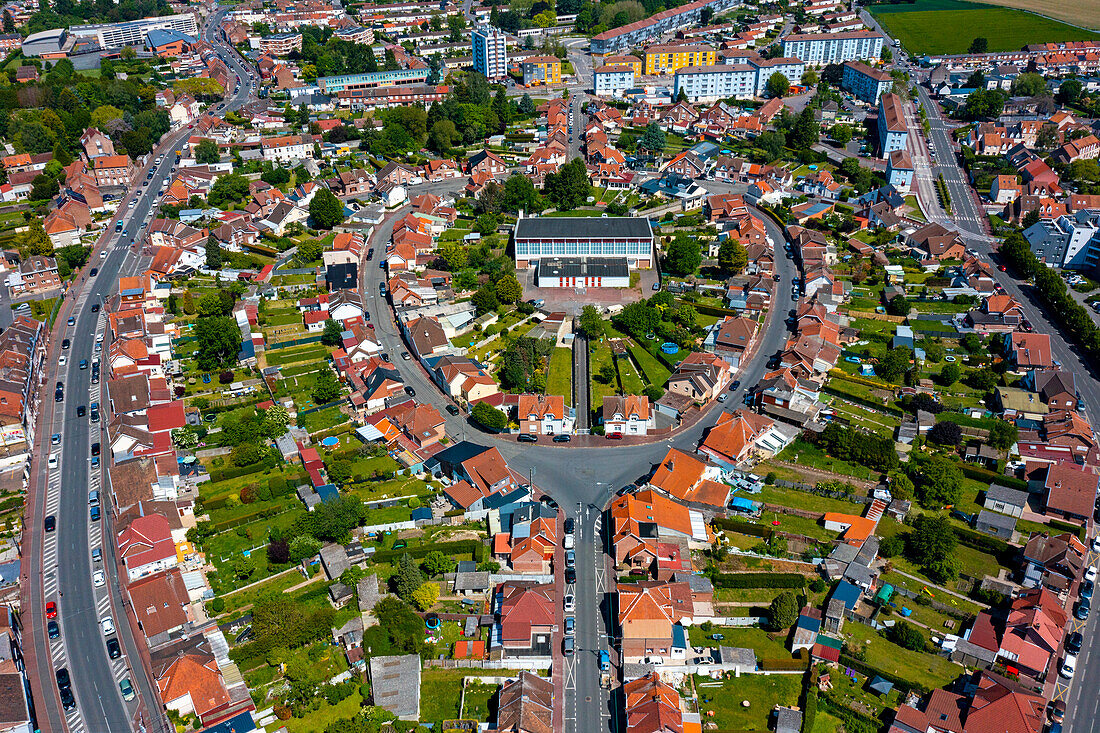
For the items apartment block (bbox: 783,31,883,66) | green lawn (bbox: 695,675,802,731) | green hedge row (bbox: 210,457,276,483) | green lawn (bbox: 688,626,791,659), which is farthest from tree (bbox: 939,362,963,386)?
apartment block (bbox: 783,31,883,66)

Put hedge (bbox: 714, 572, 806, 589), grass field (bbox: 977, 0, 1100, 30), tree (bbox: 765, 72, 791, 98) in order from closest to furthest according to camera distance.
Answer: hedge (bbox: 714, 572, 806, 589)
tree (bbox: 765, 72, 791, 98)
grass field (bbox: 977, 0, 1100, 30)

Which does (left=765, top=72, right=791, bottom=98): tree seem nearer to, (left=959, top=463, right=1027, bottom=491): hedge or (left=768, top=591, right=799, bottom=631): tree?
(left=959, top=463, right=1027, bottom=491): hedge

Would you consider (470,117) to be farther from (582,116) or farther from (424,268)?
(424,268)

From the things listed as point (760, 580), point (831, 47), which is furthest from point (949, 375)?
point (831, 47)

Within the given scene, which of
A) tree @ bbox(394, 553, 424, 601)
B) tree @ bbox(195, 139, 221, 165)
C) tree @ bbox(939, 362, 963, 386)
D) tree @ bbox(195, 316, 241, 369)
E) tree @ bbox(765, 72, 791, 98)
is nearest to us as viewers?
tree @ bbox(394, 553, 424, 601)

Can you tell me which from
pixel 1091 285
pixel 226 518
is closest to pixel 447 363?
pixel 226 518

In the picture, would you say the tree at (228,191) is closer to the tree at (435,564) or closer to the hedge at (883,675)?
the tree at (435,564)

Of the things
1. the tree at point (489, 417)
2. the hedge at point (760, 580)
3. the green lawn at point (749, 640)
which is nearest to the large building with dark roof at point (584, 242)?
the tree at point (489, 417)
